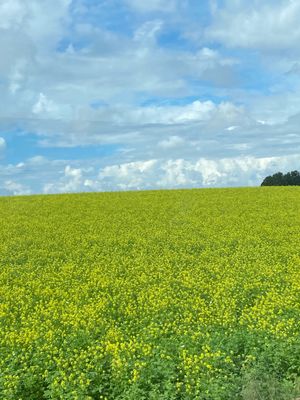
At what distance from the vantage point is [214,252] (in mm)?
21734

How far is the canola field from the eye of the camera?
978cm

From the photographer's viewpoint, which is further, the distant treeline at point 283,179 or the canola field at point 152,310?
the distant treeline at point 283,179

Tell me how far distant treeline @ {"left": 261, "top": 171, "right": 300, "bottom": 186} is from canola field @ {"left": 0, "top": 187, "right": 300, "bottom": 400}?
4263cm

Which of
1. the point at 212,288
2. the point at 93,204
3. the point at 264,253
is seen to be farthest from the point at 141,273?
the point at 93,204

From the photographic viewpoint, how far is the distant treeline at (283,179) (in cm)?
7175

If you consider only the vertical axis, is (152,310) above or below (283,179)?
below

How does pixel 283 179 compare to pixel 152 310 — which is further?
pixel 283 179

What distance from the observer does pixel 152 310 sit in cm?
1406

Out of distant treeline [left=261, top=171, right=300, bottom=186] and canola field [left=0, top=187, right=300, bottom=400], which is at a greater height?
distant treeline [left=261, top=171, right=300, bottom=186]

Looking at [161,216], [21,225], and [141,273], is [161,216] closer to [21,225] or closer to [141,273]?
[21,225]

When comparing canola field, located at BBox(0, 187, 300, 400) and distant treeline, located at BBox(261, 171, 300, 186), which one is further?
distant treeline, located at BBox(261, 171, 300, 186)

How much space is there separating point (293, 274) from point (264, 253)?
418 cm

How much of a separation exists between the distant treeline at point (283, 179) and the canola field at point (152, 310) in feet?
140

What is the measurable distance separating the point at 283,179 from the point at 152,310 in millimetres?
61892
